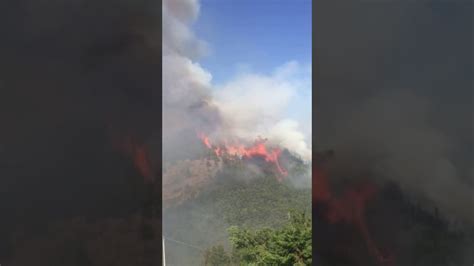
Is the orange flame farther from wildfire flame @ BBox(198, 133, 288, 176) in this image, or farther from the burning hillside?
the burning hillside

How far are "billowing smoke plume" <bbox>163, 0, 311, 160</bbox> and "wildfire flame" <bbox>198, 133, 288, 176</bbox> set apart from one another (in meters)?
0.13

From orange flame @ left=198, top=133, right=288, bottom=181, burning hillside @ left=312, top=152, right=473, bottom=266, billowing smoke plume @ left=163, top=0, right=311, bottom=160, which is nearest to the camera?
burning hillside @ left=312, top=152, right=473, bottom=266

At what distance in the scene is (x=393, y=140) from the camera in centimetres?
272

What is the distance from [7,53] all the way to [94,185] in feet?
2.81

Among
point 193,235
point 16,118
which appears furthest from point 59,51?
point 193,235

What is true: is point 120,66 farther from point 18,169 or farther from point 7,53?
point 18,169

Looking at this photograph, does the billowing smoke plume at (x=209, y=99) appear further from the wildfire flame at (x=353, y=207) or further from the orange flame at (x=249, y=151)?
the wildfire flame at (x=353, y=207)

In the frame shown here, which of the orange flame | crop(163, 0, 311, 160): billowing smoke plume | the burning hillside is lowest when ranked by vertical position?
the burning hillside

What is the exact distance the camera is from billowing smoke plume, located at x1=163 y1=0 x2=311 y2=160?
777 cm

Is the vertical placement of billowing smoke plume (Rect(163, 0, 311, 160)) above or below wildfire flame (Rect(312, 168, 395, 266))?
above

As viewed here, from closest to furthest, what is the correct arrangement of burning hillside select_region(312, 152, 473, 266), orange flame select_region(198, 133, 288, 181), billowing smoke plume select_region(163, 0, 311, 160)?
burning hillside select_region(312, 152, 473, 266) < billowing smoke plume select_region(163, 0, 311, 160) < orange flame select_region(198, 133, 288, 181)

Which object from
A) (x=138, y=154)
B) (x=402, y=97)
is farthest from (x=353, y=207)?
(x=138, y=154)

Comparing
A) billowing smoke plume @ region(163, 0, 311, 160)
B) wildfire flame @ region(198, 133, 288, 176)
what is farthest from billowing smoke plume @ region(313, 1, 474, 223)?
wildfire flame @ region(198, 133, 288, 176)

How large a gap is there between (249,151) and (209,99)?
3.82 ft
